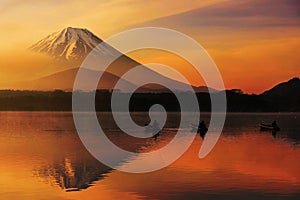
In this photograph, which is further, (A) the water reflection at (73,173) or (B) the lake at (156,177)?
(A) the water reflection at (73,173)

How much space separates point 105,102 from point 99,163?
5095 inches

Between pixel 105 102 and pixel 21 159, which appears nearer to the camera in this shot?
pixel 21 159

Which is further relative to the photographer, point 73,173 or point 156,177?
point 73,173

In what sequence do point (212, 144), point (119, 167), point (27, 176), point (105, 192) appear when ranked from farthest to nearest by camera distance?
point (212, 144)
point (119, 167)
point (27, 176)
point (105, 192)

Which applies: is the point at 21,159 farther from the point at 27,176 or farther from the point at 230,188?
the point at 230,188

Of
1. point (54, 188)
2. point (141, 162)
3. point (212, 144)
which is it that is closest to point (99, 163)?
point (141, 162)

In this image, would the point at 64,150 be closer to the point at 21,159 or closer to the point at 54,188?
the point at 21,159

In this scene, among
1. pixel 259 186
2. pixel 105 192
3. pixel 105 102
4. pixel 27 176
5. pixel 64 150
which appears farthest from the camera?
pixel 105 102

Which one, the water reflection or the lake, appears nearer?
the lake

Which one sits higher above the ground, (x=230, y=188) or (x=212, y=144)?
(x=212, y=144)

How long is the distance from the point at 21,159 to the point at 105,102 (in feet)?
421

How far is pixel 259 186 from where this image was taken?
1725 cm

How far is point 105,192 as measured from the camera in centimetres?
1605

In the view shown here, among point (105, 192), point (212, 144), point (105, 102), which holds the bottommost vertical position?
point (105, 192)
